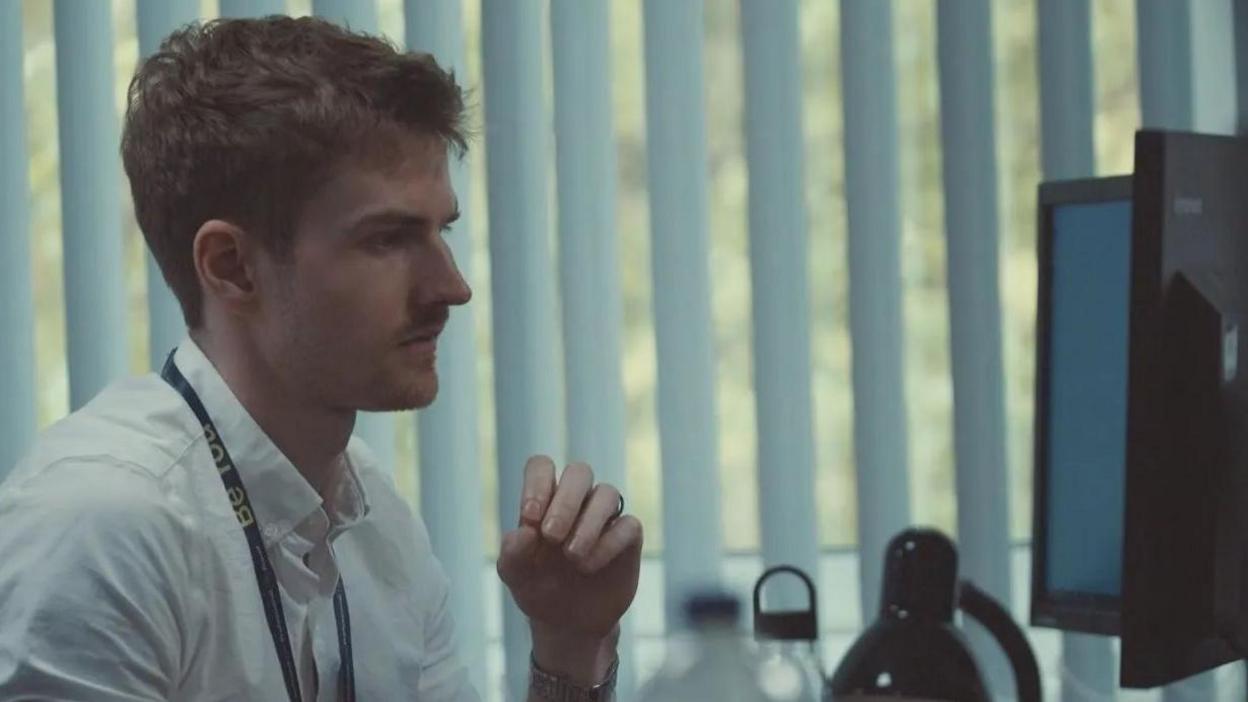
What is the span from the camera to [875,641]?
4.64 feet

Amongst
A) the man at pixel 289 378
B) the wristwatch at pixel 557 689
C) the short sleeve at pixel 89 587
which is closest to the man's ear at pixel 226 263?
the man at pixel 289 378

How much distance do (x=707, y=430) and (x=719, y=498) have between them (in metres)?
0.09

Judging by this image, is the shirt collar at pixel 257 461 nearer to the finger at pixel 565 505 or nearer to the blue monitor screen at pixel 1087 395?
the finger at pixel 565 505

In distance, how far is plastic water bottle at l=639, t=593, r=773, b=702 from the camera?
55.4 inches

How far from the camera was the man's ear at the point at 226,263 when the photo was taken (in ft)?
5.29

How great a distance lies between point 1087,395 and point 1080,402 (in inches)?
0.5

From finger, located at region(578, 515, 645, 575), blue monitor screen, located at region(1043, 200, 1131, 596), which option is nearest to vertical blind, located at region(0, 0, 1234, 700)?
blue monitor screen, located at region(1043, 200, 1131, 596)

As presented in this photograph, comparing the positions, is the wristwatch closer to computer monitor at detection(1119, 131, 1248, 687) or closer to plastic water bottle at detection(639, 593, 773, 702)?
plastic water bottle at detection(639, 593, 773, 702)

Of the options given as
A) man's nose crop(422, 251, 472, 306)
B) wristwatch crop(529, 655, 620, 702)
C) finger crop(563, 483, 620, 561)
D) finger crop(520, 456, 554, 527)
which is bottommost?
wristwatch crop(529, 655, 620, 702)

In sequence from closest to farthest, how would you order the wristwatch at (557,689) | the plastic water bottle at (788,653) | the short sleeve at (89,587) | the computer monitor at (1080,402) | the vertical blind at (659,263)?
1. the short sleeve at (89,587)
2. the plastic water bottle at (788,653)
3. the wristwatch at (557,689)
4. the computer monitor at (1080,402)
5. the vertical blind at (659,263)

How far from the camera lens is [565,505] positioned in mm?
1463

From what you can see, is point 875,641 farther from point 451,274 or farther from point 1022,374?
point 1022,374

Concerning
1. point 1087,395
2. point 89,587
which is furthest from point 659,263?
point 89,587

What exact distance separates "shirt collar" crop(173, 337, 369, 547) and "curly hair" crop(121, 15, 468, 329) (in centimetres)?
9
